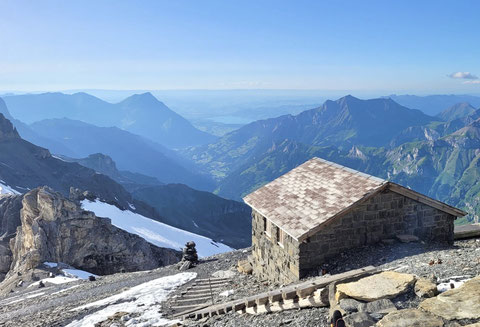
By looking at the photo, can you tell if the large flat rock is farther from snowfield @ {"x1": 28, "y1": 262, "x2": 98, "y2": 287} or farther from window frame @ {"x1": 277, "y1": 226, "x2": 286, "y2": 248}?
snowfield @ {"x1": 28, "y1": 262, "x2": 98, "y2": 287}

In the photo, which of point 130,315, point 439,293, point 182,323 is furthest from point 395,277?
point 130,315

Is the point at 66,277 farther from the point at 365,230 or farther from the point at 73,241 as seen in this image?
the point at 365,230

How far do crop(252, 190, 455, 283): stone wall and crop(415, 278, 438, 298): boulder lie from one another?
20.7 feet

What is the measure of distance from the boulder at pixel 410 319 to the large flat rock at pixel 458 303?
250 mm

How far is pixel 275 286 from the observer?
17.5 meters

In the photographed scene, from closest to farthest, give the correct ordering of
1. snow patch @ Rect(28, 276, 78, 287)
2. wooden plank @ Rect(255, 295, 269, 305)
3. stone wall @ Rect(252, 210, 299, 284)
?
wooden plank @ Rect(255, 295, 269, 305) → stone wall @ Rect(252, 210, 299, 284) → snow patch @ Rect(28, 276, 78, 287)

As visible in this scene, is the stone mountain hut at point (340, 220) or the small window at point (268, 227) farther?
the small window at point (268, 227)

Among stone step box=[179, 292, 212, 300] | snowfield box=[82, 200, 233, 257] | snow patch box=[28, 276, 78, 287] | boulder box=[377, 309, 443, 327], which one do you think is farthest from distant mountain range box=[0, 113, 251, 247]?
boulder box=[377, 309, 443, 327]

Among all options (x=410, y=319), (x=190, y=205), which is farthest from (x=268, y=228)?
(x=190, y=205)

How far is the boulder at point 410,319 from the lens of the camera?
770 cm

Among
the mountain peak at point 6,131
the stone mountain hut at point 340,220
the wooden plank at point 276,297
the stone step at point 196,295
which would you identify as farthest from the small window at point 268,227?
the mountain peak at point 6,131

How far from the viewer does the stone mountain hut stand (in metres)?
15.7

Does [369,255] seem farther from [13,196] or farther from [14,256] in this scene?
[13,196]

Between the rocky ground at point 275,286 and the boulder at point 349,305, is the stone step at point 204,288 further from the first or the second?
the boulder at point 349,305
